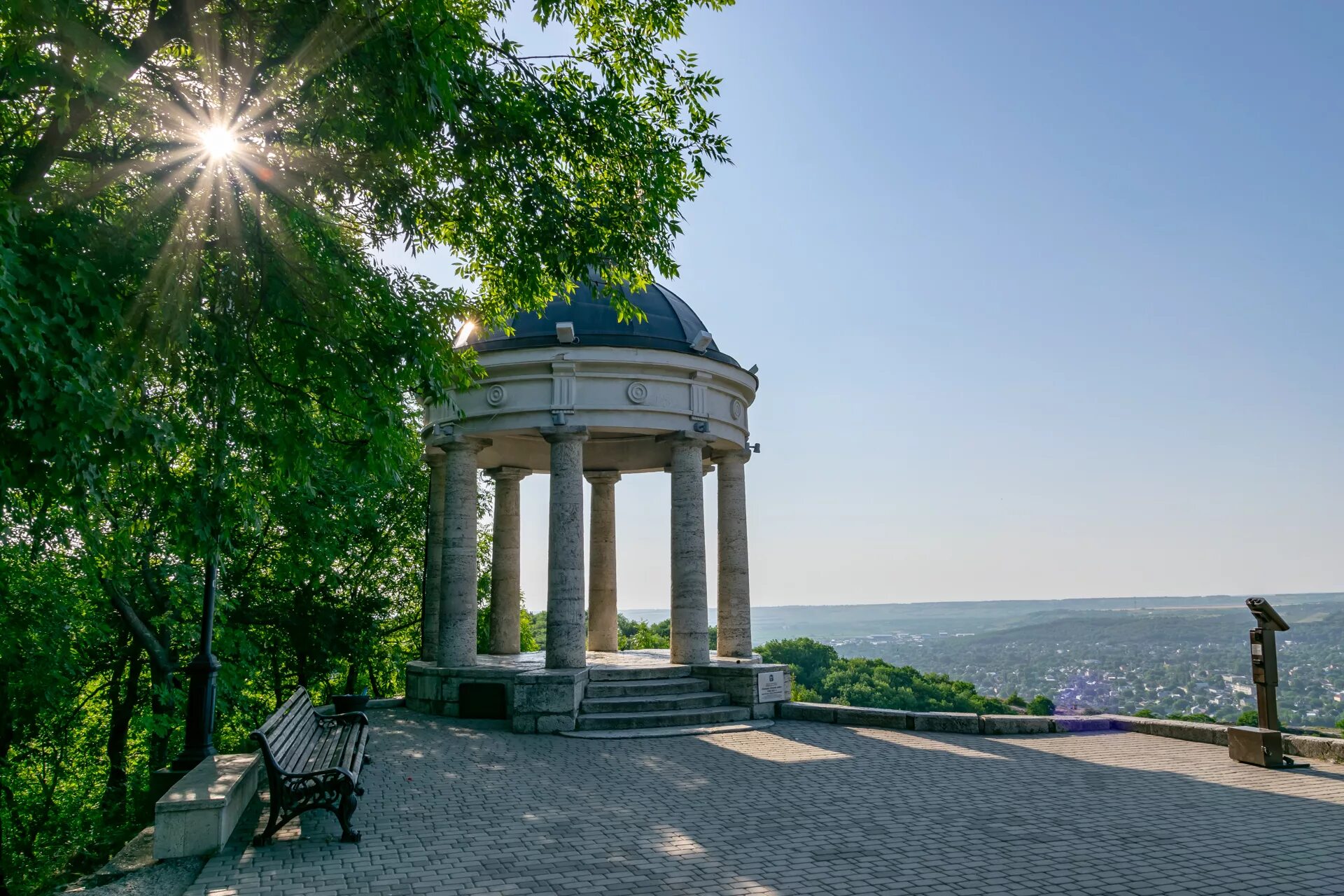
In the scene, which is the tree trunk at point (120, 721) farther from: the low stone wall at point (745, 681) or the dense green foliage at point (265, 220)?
the low stone wall at point (745, 681)

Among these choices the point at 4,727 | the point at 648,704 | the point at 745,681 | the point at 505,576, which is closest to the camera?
the point at 648,704

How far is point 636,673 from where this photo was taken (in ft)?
58.9

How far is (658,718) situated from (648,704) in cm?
51

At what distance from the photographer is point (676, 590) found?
62.6ft

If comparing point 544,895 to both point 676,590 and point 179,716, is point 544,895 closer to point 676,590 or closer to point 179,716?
point 676,590

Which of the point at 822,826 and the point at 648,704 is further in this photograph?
A: the point at 648,704

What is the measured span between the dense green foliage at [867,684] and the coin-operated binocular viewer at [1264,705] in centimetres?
2182

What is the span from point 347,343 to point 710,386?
10.5 meters

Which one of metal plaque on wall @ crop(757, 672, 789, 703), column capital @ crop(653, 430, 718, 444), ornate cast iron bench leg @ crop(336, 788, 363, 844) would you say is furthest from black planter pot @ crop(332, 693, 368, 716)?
ornate cast iron bench leg @ crop(336, 788, 363, 844)

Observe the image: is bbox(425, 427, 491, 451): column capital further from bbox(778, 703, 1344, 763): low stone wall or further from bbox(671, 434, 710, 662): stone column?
bbox(778, 703, 1344, 763): low stone wall

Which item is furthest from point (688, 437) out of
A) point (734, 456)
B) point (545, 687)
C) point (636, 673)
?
point (545, 687)

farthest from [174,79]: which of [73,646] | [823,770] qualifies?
[73,646]

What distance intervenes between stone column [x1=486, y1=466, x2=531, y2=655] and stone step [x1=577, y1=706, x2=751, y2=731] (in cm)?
779

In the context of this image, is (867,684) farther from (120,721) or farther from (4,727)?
(4,727)
